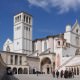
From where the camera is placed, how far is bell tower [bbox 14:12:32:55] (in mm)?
79125

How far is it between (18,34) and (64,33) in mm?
15548

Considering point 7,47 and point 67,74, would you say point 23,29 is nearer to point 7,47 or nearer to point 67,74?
point 7,47

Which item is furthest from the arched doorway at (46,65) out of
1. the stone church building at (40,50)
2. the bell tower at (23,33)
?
the bell tower at (23,33)

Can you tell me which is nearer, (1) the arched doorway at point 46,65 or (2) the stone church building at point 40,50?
(2) the stone church building at point 40,50

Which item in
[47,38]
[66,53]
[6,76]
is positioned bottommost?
[6,76]

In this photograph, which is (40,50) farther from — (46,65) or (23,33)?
(46,65)

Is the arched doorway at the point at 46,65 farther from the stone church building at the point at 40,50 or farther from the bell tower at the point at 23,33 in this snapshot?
the bell tower at the point at 23,33

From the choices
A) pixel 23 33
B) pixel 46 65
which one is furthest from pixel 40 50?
pixel 46 65

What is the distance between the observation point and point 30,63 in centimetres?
6494

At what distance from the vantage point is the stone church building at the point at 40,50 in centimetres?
5953

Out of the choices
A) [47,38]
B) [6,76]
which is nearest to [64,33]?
[47,38]

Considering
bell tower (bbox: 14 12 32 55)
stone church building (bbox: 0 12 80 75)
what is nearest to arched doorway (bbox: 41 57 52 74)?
stone church building (bbox: 0 12 80 75)

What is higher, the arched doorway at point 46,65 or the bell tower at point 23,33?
the bell tower at point 23,33

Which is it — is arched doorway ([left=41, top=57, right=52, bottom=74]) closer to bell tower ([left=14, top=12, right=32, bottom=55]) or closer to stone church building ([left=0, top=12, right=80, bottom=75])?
stone church building ([left=0, top=12, right=80, bottom=75])
